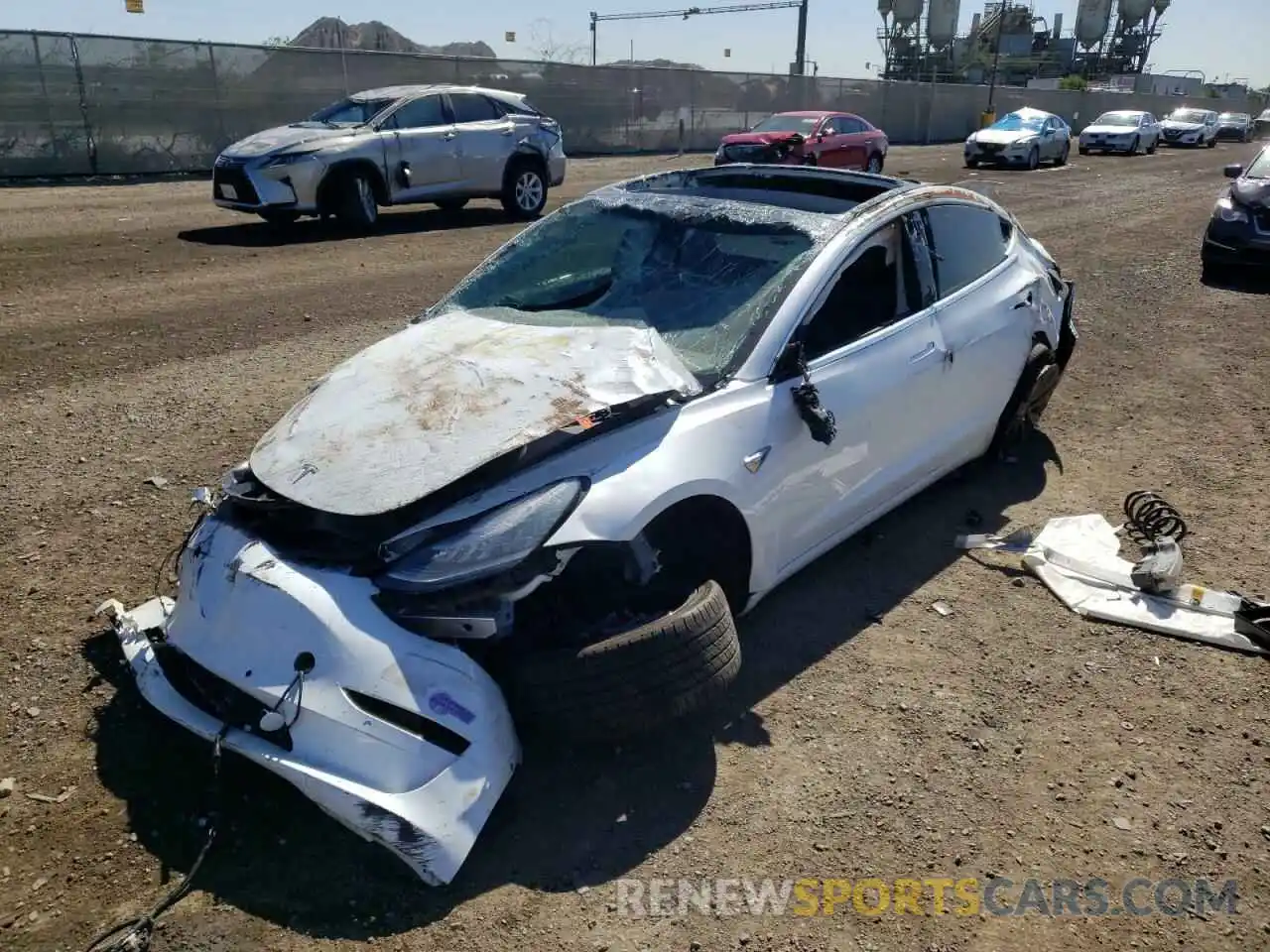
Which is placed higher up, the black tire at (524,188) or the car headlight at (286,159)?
the car headlight at (286,159)

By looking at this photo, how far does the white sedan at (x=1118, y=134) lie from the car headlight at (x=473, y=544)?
36.4 meters

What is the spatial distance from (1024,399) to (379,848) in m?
3.94

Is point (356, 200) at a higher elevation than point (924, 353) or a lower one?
lower

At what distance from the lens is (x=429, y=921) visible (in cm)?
248

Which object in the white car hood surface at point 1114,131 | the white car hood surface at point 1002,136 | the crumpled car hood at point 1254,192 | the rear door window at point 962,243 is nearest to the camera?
the rear door window at point 962,243

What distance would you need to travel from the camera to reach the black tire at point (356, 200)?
12195 millimetres

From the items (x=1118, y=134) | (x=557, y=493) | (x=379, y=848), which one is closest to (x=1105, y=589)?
(x=557, y=493)

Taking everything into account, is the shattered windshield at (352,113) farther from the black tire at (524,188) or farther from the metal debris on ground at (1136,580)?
the metal debris on ground at (1136,580)

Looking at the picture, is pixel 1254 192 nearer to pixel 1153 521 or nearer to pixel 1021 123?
pixel 1153 521

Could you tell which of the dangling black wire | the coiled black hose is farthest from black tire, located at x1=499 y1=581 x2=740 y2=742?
the coiled black hose

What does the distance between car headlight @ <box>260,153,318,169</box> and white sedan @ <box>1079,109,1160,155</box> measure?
99.2ft

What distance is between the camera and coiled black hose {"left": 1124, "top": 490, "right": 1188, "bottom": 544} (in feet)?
15.0

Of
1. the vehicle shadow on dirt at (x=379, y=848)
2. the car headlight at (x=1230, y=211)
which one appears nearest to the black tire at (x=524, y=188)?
the car headlight at (x=1230, y=211)

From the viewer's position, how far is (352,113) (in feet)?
42.0
